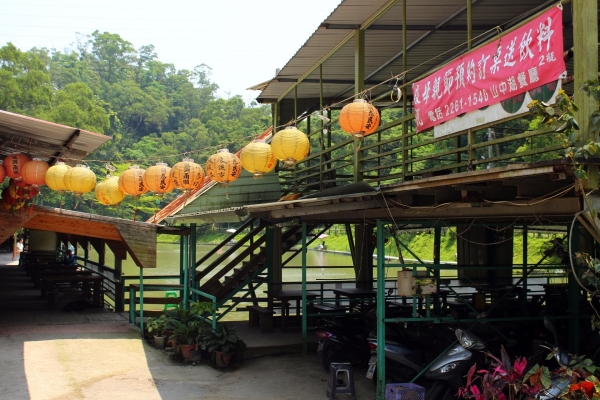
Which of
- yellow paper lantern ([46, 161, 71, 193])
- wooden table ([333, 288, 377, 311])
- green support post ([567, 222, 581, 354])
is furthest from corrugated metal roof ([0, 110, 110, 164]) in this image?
green support post ([567, 222, 581, 354])

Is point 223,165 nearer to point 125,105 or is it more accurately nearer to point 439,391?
point 439,391

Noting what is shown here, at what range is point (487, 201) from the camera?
6070 millimetres

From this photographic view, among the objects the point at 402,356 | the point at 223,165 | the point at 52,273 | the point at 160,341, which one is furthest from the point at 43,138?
the point at 402,356


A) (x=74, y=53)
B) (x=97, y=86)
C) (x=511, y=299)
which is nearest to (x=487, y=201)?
(x=511, y=299)

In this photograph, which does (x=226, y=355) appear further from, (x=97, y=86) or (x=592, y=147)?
(x=97, y=86)

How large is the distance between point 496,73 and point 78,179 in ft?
23.3

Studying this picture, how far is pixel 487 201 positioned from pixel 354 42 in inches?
194

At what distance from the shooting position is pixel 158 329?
438 inches

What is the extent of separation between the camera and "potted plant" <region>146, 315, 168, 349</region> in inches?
432

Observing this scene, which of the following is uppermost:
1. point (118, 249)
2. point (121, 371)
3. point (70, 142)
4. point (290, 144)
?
point (70, 142)

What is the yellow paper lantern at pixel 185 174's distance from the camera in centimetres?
1142

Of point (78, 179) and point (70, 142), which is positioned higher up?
point (70, 142)

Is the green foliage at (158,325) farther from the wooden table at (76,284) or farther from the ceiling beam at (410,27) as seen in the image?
the ceiling beam at (410,27)

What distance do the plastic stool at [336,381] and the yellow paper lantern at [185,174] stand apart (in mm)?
4754
